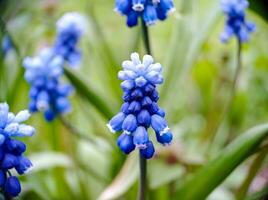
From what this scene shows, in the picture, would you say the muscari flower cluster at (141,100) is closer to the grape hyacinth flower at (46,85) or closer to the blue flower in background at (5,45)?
the grape hyacinth flower at (46,85)

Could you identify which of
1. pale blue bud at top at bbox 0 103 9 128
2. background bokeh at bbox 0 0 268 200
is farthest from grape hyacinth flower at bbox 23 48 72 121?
pale blue bud at top at bbox 0 103 9 128

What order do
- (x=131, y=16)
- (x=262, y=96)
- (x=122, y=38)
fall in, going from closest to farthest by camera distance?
(x=131, y=16) < (x=262, y=96) < (x=122, y=38)

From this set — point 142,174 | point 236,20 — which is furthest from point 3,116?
point 236,20

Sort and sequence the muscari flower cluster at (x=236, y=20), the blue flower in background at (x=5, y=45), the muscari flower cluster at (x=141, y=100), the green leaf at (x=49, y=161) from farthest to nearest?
the blue flower in background at (x=5, y=45), the green leaf at (x=49, y=161), the muscari flower cluster at (x=236, y=20), the muscari flower cluster at (x=141, y=100)

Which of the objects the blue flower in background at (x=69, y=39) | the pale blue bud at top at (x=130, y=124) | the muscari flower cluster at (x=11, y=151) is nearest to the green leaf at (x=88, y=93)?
the blue flower in background at (x=69, y=39)

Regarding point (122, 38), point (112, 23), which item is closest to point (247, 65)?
point (122, 38)

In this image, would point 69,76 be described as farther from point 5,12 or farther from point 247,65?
point 247,65

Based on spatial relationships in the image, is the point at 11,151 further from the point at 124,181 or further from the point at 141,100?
the point at 124,181
